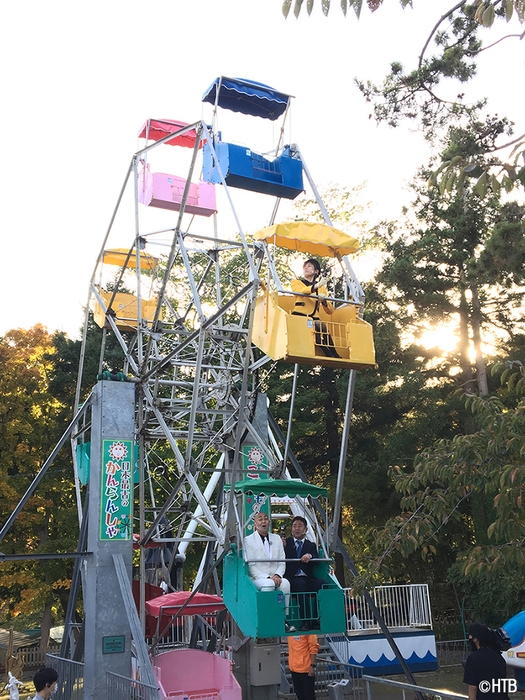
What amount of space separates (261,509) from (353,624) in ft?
21.7

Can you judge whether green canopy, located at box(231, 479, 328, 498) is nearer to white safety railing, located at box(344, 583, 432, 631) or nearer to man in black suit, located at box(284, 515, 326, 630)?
man in black suit, located at box(284, 515, 326, 630)

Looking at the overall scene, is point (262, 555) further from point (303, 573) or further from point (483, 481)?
point (483, 481)

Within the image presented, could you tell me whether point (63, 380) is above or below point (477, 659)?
above

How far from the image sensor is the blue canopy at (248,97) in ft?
37.1

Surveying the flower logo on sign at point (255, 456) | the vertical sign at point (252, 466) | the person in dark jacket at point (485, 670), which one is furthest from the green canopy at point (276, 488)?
the flower logo on sign at point (255, 456)

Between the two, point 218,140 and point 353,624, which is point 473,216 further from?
point 218,140

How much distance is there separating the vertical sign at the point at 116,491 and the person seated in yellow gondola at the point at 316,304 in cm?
465

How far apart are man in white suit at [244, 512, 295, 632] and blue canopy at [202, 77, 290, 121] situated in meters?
6.53

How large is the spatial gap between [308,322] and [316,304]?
0.40 meters

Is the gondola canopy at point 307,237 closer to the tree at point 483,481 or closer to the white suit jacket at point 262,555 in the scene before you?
the tree at point 483,481

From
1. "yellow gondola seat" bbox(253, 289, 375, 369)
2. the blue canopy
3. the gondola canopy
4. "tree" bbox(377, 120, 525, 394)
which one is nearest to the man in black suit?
"yellow gondola seat" bbox(253, 289, 375, 369)

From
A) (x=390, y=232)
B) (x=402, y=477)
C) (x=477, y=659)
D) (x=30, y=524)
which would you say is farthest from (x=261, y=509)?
(x=390, y=232)

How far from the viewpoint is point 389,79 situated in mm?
18125

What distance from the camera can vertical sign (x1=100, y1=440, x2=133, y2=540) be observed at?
11.8m
